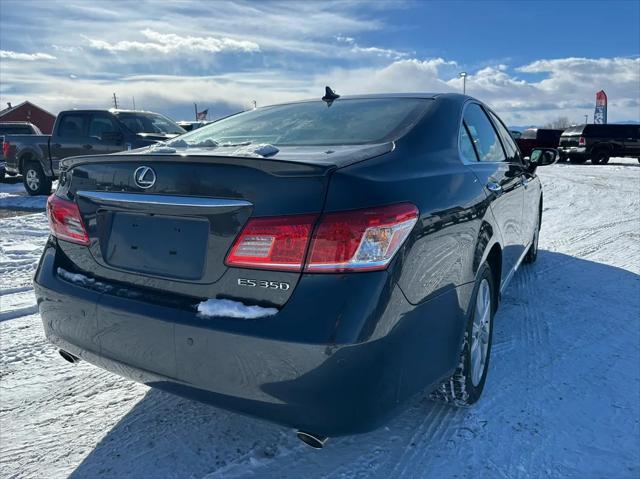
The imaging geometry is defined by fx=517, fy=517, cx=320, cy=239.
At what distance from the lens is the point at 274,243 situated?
1.77 meters

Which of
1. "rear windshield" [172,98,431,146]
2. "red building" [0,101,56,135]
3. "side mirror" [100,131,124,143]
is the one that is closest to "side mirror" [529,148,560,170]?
"rear windshield" [172,98,431,146]

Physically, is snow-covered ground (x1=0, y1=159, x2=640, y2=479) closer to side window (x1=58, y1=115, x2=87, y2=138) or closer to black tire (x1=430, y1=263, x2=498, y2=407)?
black tire (x1=430, y1=263, x2=498, y2=407)

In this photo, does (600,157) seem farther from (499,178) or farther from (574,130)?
(499,178)

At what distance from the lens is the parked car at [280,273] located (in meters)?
1.73

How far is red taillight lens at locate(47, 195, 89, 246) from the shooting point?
2275 millimetres

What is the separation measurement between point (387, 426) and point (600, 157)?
23336 millimetres

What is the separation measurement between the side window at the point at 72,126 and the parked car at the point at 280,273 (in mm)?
9838

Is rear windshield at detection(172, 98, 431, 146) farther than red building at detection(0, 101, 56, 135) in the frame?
No

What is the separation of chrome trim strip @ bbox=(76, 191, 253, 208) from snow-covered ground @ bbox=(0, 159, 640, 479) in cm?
106

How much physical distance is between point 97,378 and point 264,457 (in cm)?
128

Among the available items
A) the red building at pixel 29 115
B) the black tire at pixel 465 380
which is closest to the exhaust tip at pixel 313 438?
the black tire at pixel 465 380

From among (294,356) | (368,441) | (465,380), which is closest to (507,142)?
(465,380)

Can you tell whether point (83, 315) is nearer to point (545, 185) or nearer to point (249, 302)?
point (249, 302)

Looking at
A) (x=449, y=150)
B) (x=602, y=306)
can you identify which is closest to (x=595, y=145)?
(x=602, y=306)
